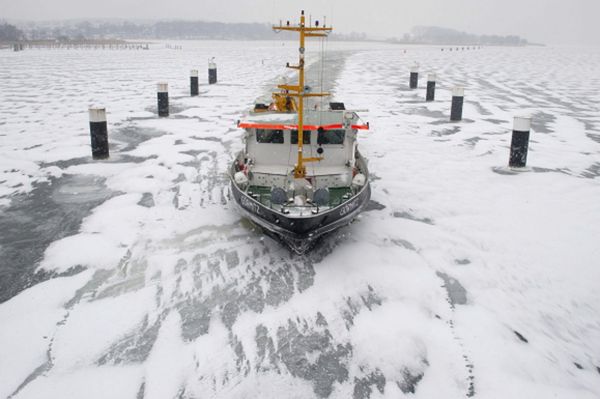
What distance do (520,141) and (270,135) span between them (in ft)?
24.4

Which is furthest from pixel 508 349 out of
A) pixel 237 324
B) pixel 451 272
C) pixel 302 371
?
pixel 237 324

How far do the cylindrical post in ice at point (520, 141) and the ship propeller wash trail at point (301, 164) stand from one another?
5.15 metres

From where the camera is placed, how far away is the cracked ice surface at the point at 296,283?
18.7 ft

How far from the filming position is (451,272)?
26.2 feet

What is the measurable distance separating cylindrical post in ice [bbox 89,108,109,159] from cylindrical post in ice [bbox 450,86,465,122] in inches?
535

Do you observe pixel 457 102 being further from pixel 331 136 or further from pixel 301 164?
pixel 301 164

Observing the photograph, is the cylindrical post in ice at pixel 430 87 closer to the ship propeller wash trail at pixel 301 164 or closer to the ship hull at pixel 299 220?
the ship propeller wash trail at pixel 301 164

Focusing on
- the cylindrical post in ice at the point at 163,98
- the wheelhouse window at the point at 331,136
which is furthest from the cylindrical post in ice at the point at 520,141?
the cylindrical post in ice at the point at 163,98

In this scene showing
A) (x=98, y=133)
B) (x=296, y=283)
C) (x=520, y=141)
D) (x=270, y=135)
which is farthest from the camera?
(x=98, y=133)

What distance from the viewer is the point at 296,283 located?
25.3 ft

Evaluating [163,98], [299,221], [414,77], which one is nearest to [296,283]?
[299,221]

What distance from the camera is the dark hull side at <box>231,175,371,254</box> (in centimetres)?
790

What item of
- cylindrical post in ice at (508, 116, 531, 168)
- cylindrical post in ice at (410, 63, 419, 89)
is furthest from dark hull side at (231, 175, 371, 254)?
cylindrical post in ice at (410, 63, 419, 89)

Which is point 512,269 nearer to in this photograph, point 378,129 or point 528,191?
point 528,191
